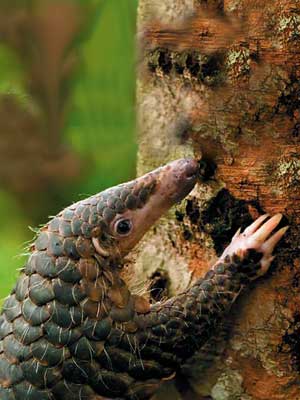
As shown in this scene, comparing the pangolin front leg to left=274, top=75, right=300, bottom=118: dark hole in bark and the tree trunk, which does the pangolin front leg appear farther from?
left=274, top=75, right=300, bottom=118: dark hole in bark

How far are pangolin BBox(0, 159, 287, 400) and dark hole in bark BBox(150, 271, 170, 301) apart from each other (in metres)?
0.07

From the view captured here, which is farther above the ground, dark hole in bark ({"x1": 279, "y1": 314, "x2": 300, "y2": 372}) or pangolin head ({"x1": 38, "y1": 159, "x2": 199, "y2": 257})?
pangolin head ({"x1": 38, "y1": 159, "x2": 199, "y2": 257})

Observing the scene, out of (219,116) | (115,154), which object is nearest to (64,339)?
(219,116)

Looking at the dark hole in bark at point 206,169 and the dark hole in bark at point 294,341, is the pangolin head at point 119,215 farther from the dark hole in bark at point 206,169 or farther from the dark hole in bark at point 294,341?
the dark hole in bark at point 294,341

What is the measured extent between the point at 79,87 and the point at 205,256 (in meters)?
1.61

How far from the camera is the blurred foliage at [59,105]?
3289 mm

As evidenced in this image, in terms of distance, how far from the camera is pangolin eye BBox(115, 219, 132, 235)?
1.99 meters

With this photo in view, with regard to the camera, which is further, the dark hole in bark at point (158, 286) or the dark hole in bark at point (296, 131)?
the dark hole in bark at point (158, 286)

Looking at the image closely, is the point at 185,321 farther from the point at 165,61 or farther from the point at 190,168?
the point at 165,61

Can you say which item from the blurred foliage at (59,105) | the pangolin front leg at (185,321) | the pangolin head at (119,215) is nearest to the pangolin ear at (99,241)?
the pangolin head at (119,215)

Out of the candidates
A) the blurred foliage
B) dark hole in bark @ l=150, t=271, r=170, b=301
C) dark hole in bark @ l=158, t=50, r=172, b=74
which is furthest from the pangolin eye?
the blurred foliage

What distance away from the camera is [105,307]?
1.91 metres

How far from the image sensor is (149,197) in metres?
1.99

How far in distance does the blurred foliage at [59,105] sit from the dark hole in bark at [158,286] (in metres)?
1.15
